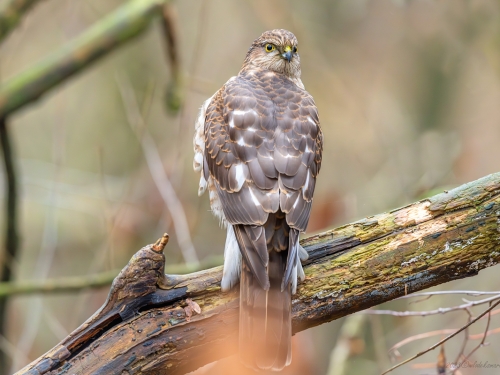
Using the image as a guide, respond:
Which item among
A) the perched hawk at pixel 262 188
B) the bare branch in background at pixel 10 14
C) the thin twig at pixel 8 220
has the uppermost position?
the bare branch in background at pixel 10 14

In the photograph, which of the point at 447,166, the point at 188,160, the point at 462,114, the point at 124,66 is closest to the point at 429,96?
the point at 462,114

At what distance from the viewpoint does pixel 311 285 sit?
3219mm

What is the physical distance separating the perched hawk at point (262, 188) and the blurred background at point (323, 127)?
153 cm

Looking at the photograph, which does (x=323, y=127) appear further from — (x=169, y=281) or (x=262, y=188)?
(x=169, y=281)

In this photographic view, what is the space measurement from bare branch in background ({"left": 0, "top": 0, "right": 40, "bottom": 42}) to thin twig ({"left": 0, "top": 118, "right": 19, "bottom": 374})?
0.76 m

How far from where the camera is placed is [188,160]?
24.7 ft

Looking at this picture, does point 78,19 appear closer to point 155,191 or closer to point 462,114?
point 155,191

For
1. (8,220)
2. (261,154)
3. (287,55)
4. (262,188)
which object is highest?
(287,55)

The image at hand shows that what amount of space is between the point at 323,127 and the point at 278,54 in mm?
2767

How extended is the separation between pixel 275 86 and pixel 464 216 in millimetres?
1626

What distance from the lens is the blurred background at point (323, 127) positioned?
6.07 m

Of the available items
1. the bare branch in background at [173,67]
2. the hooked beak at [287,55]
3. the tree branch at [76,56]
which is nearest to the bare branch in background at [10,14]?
the tree branch at [76,56]

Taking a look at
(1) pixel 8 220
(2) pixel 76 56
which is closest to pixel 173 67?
(2) pixel 76 56

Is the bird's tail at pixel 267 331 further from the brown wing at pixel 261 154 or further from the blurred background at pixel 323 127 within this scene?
the blurred background at pixel 323 127
